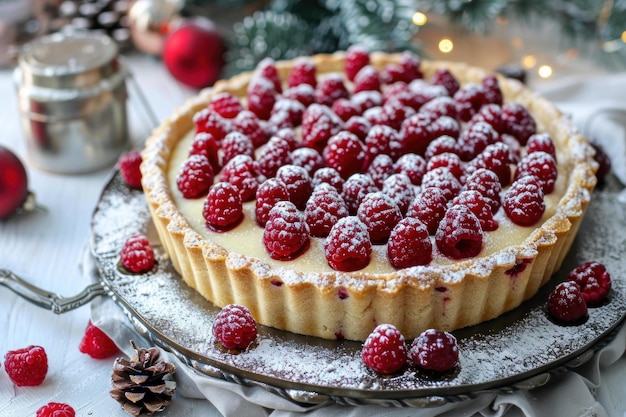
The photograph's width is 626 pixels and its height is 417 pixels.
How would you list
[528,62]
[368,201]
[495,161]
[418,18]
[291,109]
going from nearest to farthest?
[368,201], [495,161], [291,109], [418,18], [528,62]

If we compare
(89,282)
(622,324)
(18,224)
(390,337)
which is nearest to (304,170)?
(390,337)

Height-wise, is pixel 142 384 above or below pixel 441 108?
below

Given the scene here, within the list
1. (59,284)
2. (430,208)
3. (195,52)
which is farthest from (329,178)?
(195,52)

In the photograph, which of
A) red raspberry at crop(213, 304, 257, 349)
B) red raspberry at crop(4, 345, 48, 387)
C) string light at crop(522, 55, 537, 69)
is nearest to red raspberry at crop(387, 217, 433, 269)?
red raspberry at crop(213, 304, 257, 349)

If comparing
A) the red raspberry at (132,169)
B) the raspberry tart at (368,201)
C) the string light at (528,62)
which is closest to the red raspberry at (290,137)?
the raspberry tart at (368,201)

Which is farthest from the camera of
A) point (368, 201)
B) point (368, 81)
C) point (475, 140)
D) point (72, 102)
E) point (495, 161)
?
point (72, 102)

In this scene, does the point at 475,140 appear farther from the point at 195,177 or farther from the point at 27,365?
the point at 27,365
